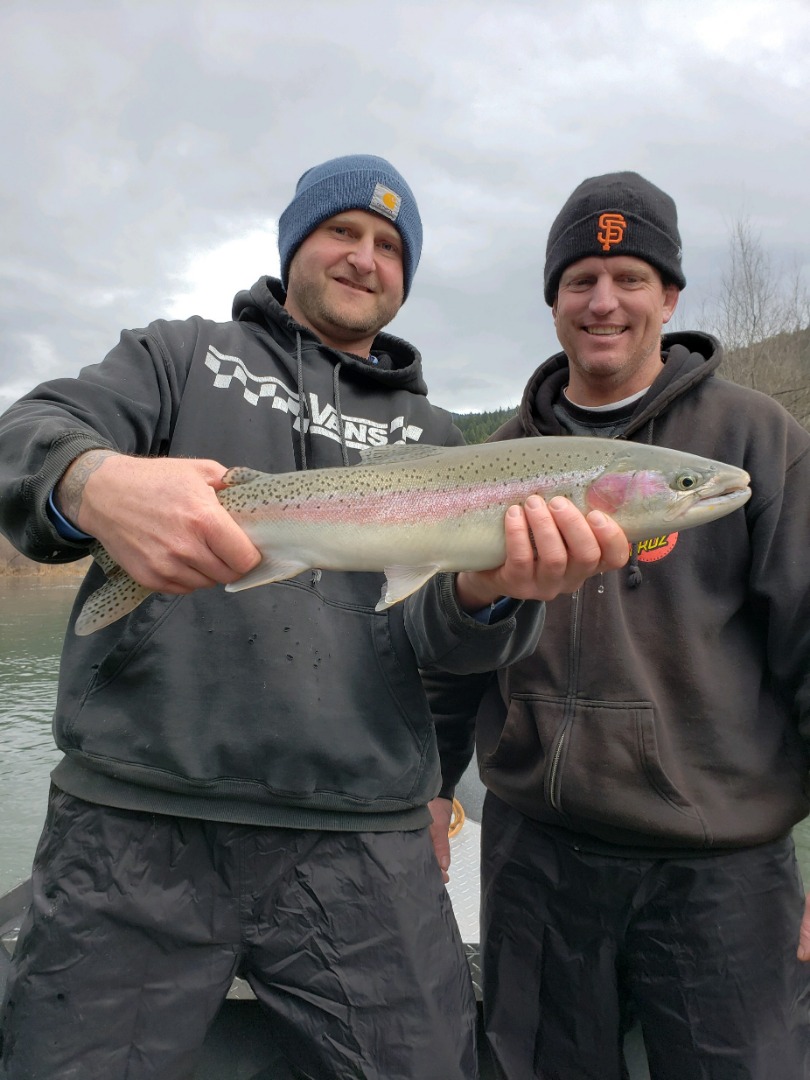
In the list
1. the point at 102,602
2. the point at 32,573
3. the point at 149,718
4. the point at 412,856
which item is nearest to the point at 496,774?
the point at 412,856

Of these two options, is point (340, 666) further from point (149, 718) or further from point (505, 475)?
point (505, 475)

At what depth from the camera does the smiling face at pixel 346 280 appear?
126 inches

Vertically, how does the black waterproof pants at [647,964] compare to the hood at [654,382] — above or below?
below

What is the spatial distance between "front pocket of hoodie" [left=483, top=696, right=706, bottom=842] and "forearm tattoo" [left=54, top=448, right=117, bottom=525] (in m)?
2.07

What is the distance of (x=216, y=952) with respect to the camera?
2.33 meters

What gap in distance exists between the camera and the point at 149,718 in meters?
2.34

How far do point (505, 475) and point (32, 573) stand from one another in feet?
153

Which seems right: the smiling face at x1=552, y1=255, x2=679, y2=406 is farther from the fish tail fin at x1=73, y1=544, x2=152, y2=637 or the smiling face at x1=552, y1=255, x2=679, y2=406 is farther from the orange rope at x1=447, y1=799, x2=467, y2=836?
the orange rope at x1=447, y1=799, x2=467, y2=836

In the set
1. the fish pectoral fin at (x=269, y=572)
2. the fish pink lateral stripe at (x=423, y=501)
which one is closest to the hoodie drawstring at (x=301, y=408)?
the fish pink lateral stripe at (x=423, y=501)

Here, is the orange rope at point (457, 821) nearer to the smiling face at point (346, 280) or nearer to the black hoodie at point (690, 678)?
the black hoodie at point (690, 678)

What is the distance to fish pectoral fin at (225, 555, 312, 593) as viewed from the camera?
7.48ft

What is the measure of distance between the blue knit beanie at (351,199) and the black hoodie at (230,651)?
803 mm

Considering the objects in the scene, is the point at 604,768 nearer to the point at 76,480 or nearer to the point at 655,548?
the point at 655,548

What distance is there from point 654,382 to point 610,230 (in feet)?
2.64
